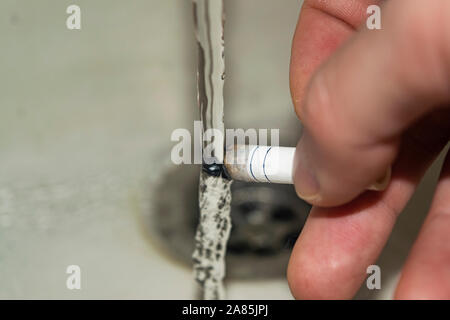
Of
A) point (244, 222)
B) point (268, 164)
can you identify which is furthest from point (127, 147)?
point (268, 164)

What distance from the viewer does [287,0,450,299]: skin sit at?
0.71 feet

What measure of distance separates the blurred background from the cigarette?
17cm

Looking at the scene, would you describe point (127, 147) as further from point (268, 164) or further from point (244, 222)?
point (268, 164)

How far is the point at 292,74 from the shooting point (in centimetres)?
37

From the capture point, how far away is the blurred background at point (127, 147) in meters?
0.48

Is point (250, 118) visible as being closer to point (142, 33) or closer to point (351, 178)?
point (142, 33)

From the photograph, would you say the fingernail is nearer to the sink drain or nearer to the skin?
the skin

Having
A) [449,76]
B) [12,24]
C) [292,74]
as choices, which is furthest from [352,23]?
[12,24]

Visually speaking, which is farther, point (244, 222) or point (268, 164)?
point (244, 222)

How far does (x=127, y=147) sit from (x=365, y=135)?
363 millimetres

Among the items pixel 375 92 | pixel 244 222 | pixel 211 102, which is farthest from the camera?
pixel 244 222

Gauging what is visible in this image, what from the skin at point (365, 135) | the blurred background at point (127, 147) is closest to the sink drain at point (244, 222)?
the blurred background at point (127, 147)

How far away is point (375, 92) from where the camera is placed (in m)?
0.23
